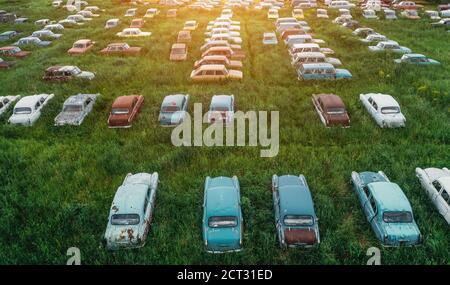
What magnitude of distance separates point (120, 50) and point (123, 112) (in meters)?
13.8

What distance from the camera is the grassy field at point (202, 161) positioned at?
1211 cm

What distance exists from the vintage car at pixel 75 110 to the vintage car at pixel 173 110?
4.50 m

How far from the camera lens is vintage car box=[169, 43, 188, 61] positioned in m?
29.7

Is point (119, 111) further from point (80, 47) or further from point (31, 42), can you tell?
point (31, 42)

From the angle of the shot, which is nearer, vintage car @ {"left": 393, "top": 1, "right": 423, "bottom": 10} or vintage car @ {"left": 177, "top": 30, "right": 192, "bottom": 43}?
vintage car @ {"left": 177, "top": 30, "right": 192, "bottom": 43}

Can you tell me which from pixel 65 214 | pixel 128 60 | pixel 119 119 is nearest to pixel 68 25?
pixel 128 60

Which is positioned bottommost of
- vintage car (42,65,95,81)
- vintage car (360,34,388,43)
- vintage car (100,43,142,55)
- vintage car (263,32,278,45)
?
vintage car (100,43,142,55)

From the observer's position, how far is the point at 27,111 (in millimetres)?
20703

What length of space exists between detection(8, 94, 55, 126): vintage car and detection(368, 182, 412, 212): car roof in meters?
18.1

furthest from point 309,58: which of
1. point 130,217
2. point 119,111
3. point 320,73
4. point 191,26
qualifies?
point 130,217

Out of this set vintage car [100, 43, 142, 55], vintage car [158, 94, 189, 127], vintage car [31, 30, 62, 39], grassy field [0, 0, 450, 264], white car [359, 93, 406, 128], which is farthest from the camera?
vintage car [31, 30, 62, 39]

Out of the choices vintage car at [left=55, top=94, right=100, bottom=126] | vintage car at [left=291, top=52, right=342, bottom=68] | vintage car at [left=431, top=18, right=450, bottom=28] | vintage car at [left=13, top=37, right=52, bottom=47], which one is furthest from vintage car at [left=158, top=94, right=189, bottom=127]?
vintage car at [left=431, top=18, right=450, bottom=28]

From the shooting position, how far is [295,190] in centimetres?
1320

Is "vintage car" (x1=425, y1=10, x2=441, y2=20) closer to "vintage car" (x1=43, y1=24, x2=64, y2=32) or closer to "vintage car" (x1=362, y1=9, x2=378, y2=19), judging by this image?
"vintage car" (x1=362, y1=9, x2=378, y2=19)
